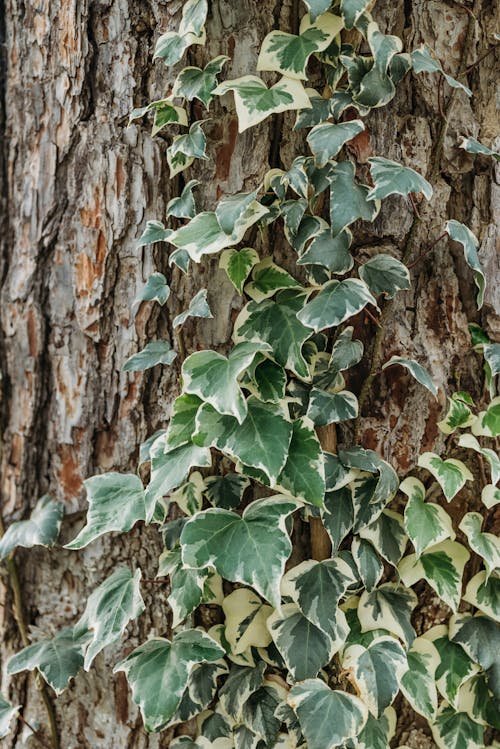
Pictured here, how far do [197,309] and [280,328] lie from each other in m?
0.13

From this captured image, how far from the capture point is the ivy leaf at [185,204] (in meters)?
1.01

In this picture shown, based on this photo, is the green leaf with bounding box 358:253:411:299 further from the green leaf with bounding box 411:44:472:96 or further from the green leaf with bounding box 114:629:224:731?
the green leaf with bounding box 114:629:224:731

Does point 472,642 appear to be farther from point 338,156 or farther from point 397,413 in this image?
point 338,156

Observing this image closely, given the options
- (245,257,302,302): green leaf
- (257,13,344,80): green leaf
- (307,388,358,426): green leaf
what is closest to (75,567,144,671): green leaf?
(307,388,358,426): green leaf

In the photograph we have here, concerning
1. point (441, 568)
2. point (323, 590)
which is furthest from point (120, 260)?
point (441, 568)

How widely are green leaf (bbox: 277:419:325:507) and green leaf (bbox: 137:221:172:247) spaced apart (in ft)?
1.24

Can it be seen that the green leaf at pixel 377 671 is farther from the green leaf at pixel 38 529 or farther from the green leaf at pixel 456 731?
the green leaf at pixel 38 529

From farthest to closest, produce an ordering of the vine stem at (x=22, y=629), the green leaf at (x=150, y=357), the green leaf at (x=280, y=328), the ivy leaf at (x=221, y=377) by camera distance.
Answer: the vine stem at (x=22, y=629) < the green leaf at (x=150, y=357) < the green leaf at (x=280, y=328) < the ivy leaf at (x=221, y=377)

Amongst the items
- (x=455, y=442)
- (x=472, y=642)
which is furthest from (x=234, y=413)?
(x=472, y=642)

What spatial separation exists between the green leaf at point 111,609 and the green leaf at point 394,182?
680 mm

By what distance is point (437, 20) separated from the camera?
3.27ft

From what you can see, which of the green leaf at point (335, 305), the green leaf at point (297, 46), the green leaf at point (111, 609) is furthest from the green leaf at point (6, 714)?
the green leaf at point (297, 46)

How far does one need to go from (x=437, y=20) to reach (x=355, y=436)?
67 cm

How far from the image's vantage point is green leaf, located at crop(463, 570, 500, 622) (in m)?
1.02
